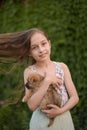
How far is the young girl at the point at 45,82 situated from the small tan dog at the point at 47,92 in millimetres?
33

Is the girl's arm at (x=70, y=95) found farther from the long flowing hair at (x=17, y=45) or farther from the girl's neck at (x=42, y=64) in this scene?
the long flowing hair at (x=17, y=45)

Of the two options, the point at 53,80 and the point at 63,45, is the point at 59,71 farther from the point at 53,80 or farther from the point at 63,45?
the point at 63,45

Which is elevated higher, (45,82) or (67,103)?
(45,82)

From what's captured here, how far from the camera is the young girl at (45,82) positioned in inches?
160

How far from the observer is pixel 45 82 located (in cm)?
405

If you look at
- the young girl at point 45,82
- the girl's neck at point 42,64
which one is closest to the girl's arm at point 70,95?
the young girl at point 45,82

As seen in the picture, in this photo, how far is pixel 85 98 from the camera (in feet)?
20.0

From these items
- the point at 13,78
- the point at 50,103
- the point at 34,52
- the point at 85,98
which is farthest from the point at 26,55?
the point at 13,78

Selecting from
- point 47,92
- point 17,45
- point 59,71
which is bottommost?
point 47,92

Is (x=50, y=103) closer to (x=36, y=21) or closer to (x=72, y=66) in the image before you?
(x=72, y=66)

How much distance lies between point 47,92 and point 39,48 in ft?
1.16

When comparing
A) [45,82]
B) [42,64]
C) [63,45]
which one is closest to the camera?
[45,82]

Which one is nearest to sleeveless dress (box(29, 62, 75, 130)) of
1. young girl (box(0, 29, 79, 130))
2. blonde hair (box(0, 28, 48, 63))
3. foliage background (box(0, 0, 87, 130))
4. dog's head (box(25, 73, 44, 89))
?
young girl (box(0, 29, 79, 130))

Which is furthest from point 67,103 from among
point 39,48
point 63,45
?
point 63,45
